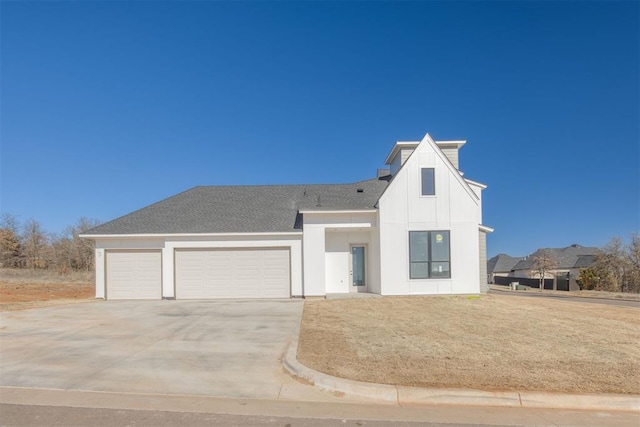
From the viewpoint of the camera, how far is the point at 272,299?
18.0 metres

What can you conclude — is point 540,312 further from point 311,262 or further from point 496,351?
point 311,262

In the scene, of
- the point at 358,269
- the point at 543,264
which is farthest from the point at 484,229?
the point at 543,264

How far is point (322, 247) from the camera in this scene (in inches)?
722

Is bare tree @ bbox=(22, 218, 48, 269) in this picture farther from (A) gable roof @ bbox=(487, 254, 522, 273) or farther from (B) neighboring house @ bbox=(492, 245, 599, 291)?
(A) gable roof @ bbox=(487, 254, 522, 273)

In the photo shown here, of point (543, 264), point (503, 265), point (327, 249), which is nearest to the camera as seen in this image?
point (327, 249)

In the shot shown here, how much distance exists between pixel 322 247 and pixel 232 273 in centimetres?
414

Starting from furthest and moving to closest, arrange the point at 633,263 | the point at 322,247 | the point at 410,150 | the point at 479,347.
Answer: the point at 633,263
the point at 410,150
the point at 322,247
the point at 479,347

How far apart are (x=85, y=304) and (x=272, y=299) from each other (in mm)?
7395

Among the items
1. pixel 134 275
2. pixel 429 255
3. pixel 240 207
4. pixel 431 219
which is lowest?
pixel 134 275

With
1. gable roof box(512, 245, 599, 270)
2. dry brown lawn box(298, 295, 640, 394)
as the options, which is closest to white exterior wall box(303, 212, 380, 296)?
dry brown lawn box(298, 295, 640, 394)

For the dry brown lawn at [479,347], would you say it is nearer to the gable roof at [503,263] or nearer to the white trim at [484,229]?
the white trim at [484,229]

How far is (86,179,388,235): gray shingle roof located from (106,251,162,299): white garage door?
1173 millimetres

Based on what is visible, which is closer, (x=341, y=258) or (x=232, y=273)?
(x=232, y=273)

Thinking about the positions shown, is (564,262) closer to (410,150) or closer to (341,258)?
(410,150)
